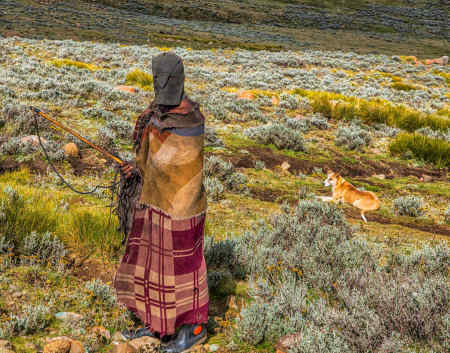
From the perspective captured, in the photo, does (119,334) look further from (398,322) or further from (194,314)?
(398,322)

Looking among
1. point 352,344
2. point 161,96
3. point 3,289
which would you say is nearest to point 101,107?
point 3,289

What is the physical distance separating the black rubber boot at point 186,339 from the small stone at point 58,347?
731 millimetres

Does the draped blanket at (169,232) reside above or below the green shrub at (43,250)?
above

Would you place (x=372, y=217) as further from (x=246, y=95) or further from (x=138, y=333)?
(x=246, y=95)

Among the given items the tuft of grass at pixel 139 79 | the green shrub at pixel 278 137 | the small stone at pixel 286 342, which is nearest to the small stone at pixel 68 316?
the small stone at pixel 286 342

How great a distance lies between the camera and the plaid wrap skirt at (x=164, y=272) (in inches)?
101

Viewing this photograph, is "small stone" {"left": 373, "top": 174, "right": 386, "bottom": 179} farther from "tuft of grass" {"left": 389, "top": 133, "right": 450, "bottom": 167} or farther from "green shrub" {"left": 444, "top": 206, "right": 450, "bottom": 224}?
"green shrub" {"left": 444, "top": 206, "right": 450, "bottom": 224}

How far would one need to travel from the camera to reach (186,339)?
2.80 metres

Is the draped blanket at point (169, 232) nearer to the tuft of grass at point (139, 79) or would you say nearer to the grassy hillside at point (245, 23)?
the tuft of grass at point (139, 79)

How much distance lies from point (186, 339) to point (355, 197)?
4.73 meters

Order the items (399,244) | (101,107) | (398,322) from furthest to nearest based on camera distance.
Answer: (101,107) < (399,244) < (398,322)

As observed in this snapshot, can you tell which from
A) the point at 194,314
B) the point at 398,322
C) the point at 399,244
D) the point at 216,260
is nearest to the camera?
the point at 194,314

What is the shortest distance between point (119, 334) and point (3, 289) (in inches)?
45.5

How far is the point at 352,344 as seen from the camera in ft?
9.21
